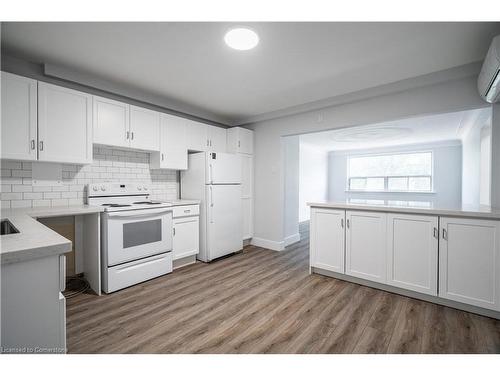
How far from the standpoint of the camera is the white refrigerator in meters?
3.47

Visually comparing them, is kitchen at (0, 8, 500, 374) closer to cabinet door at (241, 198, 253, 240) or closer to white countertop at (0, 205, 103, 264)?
white countertop at (0, 205, 103, 264)

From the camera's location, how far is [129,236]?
2.62 metres

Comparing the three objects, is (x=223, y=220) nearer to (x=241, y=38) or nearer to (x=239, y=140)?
(x=239, y=140)

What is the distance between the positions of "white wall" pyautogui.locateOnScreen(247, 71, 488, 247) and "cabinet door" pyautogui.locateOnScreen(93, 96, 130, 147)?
89.0 inches

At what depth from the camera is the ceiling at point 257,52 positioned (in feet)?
6.04

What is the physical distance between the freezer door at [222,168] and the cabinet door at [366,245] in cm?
184

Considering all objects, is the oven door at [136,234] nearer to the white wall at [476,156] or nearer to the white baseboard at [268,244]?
the white baseboard at [268,244]

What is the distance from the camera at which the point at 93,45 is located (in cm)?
205

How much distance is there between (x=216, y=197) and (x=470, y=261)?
9.54 ft

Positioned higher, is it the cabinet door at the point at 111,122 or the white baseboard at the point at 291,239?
the cabinet door at the point at 111,122

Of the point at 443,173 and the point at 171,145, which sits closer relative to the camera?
the point at 171,145

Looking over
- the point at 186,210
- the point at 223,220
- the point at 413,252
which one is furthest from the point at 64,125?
the point at 413,252

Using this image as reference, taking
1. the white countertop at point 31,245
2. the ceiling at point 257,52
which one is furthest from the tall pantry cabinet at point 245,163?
the white countertop at point 31,245

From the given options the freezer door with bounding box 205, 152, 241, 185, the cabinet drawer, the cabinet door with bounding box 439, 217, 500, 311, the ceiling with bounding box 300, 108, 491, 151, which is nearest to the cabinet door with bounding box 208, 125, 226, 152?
the freezer door with bounding box 205, 152, 241, 185
